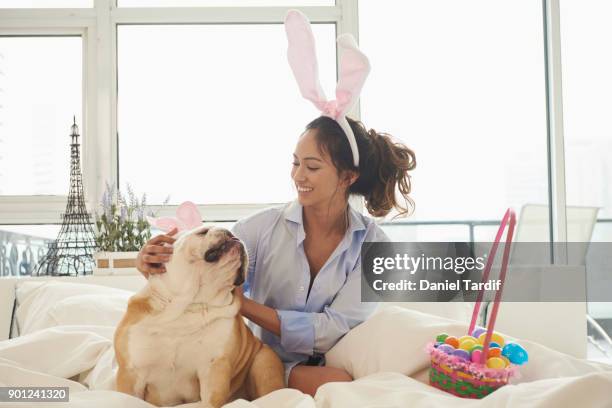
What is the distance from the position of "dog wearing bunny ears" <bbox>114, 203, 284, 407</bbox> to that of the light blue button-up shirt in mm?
324

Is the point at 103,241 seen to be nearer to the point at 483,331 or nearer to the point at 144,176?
the point at 144,176

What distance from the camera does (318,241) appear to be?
201 centimetres

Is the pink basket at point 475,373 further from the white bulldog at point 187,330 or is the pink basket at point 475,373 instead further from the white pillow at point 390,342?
the white bulldog at point 187,330

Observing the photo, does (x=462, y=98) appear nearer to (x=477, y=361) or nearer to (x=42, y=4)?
(x=42, y=4)

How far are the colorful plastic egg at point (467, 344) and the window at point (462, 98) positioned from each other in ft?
7.48

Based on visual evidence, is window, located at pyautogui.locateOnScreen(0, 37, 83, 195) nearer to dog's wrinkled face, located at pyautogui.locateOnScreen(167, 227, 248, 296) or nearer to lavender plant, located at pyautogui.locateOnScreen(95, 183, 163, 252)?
lavender plant, located at pyautogui.locateOnScreen(95, 183, 163, 252)

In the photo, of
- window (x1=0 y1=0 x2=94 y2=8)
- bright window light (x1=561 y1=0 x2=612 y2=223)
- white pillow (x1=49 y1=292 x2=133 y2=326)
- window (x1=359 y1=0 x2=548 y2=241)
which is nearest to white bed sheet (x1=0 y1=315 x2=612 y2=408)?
white pillow (x1=49 y1=292 x2=133 y2=326)

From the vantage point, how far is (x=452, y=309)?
238 centimetres

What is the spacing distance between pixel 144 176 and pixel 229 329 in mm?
2307

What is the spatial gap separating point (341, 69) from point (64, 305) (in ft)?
3.89

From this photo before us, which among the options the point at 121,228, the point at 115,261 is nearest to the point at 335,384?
the point at 115,261

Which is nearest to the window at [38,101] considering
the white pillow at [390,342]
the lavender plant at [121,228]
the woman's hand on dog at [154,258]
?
the lavender plant at [121,228]

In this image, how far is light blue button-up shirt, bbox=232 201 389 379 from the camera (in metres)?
1.84

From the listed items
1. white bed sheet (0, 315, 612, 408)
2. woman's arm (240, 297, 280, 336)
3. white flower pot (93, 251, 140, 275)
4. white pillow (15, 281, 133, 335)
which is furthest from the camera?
white flower pot (93, 251, 140, 275)
